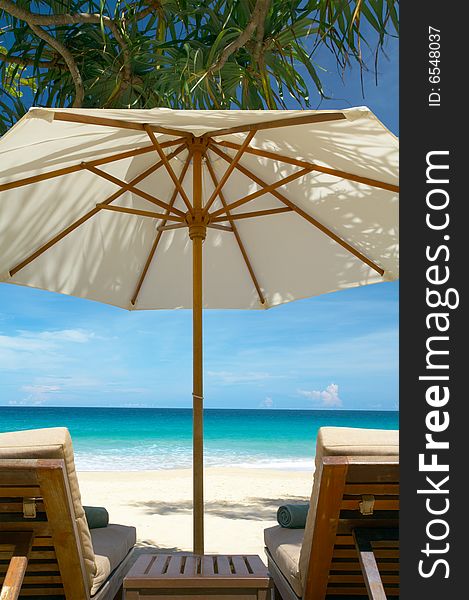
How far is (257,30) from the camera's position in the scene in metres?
5.54

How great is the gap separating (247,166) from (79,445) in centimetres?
2399

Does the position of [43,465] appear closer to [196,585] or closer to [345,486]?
[196,585]

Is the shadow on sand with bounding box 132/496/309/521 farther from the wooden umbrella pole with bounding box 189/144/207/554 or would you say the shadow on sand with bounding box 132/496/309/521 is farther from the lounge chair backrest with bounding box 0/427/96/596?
the lounge chair backrest with bounding box 0/427/96/596

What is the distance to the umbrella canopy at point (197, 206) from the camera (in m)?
2.92

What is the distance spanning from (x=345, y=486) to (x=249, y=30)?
416 centimetres

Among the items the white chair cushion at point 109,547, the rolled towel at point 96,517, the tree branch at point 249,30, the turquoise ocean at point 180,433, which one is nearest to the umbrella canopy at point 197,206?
the white chair cushion at point 109,547

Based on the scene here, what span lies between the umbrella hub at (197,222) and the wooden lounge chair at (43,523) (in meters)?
1.46

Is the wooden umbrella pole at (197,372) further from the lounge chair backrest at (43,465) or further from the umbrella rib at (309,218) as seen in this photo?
the lounge chair backrest at (43,465)

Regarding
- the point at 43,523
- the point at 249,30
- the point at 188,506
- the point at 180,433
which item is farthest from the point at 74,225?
the point at 180,433

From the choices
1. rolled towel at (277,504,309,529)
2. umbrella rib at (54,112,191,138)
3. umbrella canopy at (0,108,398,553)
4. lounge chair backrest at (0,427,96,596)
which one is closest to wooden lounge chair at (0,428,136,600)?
lounge chair backrest at (0,427,96,596)

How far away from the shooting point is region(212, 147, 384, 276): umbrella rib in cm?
387

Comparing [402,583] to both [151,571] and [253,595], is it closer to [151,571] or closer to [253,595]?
[253,595]

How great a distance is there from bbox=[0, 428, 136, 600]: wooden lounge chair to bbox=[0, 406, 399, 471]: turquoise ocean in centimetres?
1868

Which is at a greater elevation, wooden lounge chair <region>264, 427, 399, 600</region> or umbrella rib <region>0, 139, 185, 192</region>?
umbrella rib <region>0, 139, 185, 192</region>
